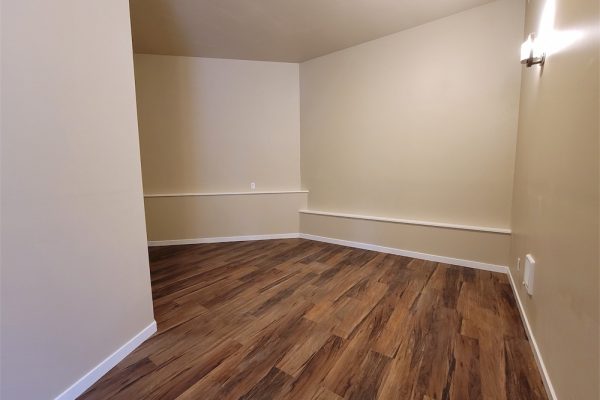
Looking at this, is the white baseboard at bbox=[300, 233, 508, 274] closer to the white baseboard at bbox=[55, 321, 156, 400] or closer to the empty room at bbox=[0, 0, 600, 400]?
the empty room at bbox=[0, 0, 600, 400]

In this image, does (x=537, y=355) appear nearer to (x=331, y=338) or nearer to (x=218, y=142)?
(x=331, y=338)

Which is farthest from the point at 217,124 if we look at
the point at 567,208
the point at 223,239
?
the point at 567,208

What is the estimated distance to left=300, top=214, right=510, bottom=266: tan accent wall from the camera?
2742 millimetres

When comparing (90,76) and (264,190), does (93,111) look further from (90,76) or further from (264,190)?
(264,190)

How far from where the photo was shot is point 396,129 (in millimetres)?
3234

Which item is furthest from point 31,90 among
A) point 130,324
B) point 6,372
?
point 130,324

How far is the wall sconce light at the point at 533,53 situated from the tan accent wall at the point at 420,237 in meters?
1.67

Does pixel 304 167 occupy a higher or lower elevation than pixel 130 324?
higher

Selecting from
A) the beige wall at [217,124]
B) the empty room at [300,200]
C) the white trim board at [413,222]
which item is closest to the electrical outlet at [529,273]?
the empty room at [300,200]

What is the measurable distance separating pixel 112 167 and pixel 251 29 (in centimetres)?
239

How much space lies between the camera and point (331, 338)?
1.74 meters

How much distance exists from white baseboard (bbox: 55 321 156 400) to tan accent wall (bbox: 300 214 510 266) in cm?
255

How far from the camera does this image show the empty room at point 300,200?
1.12 meters

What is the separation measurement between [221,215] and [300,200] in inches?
48.1
